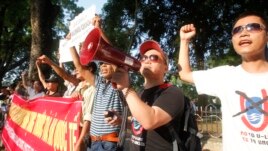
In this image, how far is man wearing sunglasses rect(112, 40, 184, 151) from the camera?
2230mm

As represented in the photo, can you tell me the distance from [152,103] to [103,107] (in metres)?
1.32

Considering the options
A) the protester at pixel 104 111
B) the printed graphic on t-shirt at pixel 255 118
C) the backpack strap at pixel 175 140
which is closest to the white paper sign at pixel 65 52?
the protester at pixel 104 111

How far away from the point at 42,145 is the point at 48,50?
4.63 metres

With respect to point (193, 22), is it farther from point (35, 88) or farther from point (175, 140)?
point (175, 140)

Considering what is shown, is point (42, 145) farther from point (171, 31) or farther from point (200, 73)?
point (171, 31)

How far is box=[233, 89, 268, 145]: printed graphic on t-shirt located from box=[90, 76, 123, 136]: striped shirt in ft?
6.00

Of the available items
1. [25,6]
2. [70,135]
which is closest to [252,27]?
[70,135]

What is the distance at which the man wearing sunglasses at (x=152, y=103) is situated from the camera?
2.23 metres

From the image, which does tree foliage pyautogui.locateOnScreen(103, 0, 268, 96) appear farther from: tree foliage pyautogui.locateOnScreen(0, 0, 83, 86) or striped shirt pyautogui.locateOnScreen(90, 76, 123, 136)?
striped shirt pyautogui.locateOnScreen(90, 76, 123, 136)

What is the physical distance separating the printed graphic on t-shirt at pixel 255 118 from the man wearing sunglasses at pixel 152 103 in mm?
494

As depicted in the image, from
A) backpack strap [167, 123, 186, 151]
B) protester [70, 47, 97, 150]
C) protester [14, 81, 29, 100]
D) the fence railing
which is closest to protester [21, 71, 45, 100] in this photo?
protester [14, 81, 29, 100]

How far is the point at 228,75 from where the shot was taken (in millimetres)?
2391

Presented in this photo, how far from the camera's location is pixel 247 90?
2197mm

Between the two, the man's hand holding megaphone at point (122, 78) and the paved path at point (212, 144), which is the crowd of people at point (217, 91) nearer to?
the man's hand holding megaphone at point (122, 78)
